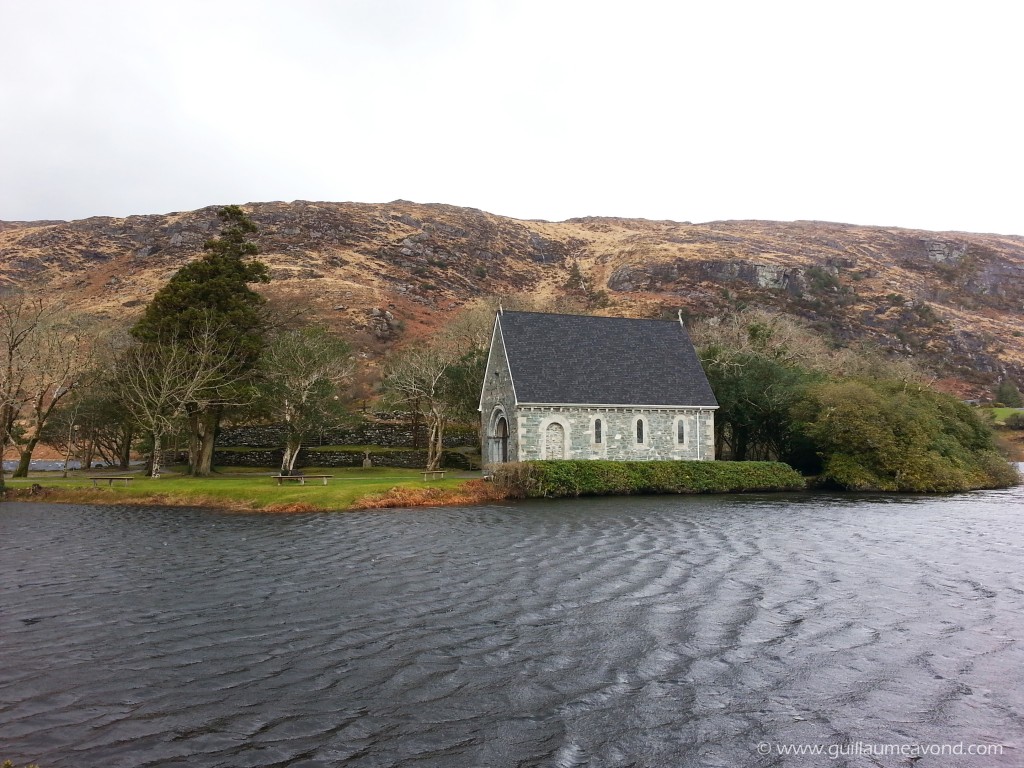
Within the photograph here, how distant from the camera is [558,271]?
487 ft

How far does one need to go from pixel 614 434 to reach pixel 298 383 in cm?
2044

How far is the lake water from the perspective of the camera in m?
8.16

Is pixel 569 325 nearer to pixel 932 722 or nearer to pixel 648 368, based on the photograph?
pixel 648 368

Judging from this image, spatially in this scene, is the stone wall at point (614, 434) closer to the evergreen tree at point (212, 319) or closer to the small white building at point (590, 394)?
the small white building at point (590, 394)

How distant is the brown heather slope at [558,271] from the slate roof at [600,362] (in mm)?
46588

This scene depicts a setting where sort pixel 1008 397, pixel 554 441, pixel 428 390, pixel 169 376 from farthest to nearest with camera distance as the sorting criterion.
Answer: pixel 1008 397, pixel 428 390, pixel 554 441, pixel 169 376

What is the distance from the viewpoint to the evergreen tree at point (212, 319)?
4200 cm

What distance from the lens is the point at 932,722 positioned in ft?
28.8

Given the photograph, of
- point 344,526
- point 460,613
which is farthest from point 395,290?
point 460,613

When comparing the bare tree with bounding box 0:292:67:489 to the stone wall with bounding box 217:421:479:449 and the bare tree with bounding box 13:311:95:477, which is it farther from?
the stone wall with bounding box 217:421:479:449

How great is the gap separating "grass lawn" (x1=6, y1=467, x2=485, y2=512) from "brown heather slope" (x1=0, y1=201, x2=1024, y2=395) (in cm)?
5282

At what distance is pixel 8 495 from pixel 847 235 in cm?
17616

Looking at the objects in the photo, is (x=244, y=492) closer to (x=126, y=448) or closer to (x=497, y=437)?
(x=497, y=437)

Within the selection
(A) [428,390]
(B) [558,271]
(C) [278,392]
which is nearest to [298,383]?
(C) [278,392]
